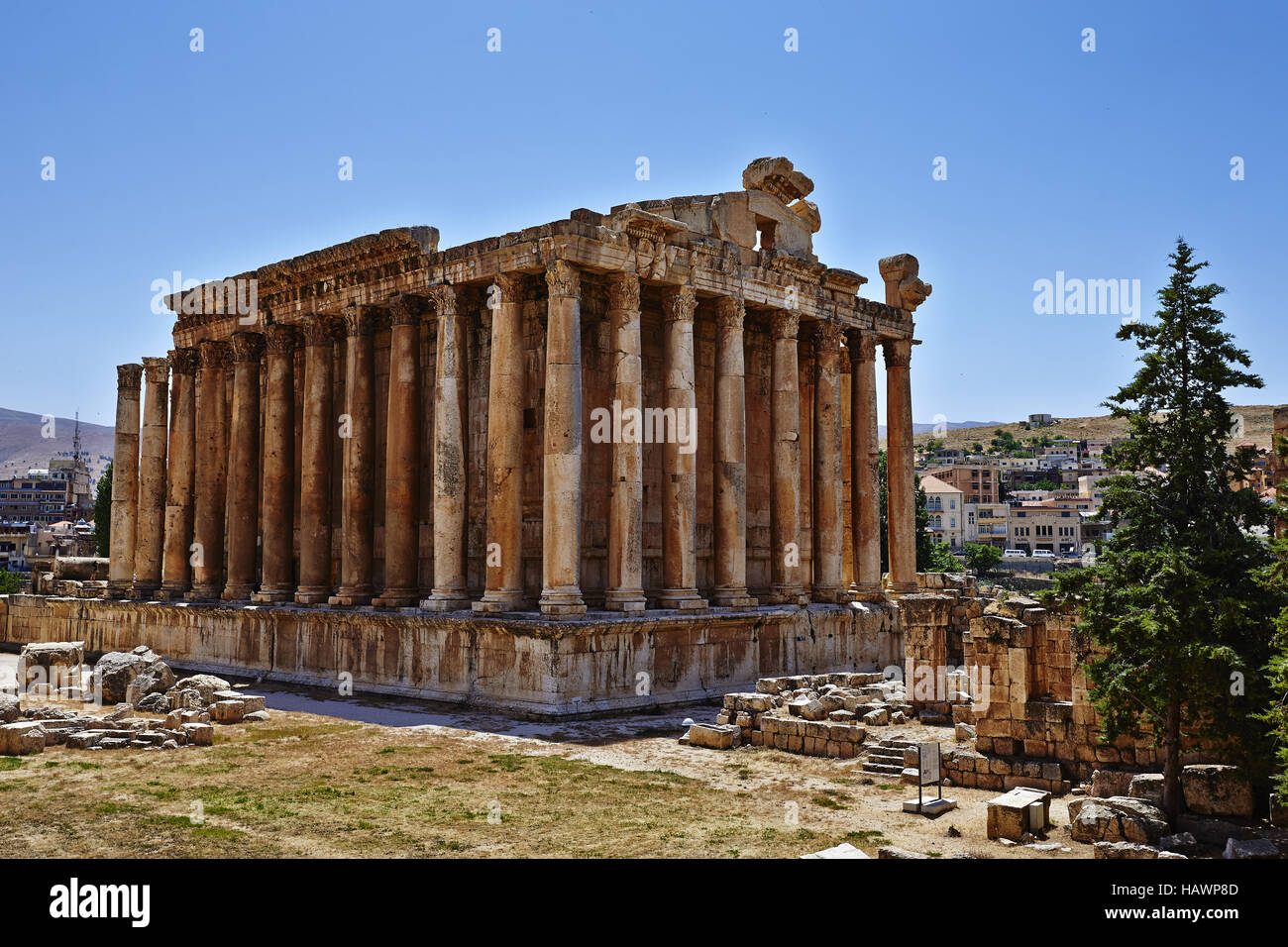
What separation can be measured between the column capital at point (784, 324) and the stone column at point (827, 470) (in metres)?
1.88

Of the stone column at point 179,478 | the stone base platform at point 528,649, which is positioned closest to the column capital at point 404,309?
the stone base platform at point 528,649

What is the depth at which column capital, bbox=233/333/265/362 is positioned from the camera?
102ft

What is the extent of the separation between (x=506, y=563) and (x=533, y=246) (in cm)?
681

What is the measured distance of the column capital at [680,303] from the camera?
24.1 metres

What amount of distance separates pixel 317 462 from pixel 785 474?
495 inches

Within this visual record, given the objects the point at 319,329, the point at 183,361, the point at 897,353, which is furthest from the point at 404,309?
the point at 897,353

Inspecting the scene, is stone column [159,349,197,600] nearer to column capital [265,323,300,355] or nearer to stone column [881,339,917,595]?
column capital [265,323,300,355]

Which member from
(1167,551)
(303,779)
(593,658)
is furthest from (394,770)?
(1167,551)

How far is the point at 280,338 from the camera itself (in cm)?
2991

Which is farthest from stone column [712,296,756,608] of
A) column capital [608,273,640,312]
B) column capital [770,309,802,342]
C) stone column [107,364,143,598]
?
stone column [107,364,143,598]

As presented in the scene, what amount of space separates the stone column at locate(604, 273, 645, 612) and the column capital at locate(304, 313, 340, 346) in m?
9.60

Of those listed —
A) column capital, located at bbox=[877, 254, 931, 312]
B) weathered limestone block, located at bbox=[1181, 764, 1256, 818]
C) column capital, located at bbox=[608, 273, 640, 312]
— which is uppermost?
column capital, located at bbox=[877, 254, 931, 312]

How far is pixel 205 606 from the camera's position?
29875 mm
